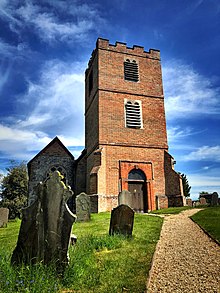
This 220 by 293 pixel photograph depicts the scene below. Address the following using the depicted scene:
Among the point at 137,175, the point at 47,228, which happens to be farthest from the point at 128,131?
the point at 47,228

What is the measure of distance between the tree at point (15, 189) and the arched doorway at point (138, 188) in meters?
10.7

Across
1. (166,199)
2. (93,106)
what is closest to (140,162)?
(166,199)

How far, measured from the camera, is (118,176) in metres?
17.0

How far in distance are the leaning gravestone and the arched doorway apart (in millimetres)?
13279

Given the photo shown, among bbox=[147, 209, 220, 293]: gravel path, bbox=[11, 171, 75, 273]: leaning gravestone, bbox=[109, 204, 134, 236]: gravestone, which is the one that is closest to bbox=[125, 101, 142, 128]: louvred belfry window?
bbox=[109, 204, 134, 236]: gravestone

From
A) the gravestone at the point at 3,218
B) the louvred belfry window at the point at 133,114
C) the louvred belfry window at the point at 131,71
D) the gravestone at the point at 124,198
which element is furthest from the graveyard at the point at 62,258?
the louvred belfry window at the point at 131,71

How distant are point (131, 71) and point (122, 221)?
1617 cm

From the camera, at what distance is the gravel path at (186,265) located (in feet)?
11.9

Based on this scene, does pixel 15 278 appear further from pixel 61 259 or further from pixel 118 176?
pixel 118 176

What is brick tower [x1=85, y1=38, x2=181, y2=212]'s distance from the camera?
16.9m

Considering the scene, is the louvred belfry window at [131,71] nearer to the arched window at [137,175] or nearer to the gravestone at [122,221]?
the arched window at [137,175]

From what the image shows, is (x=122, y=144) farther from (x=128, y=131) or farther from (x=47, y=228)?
(x=47, y=228)

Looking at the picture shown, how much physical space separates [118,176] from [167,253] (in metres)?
11.6

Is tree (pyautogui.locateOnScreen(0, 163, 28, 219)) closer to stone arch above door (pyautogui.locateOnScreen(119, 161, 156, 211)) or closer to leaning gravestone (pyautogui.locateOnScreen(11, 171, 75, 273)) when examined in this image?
stone arch above door (pyautogui.locateOnScreen(119, 161, 156, 211))
